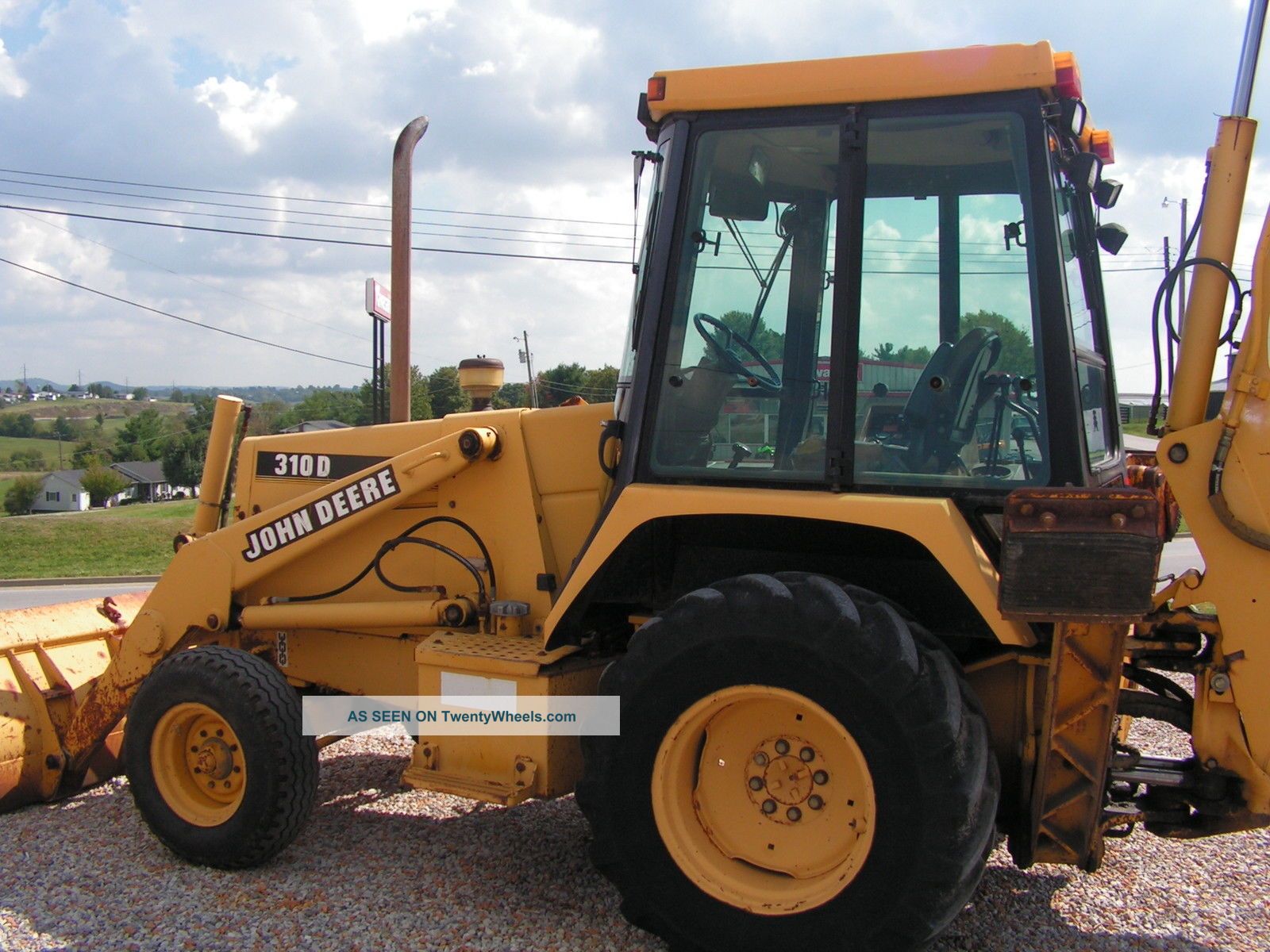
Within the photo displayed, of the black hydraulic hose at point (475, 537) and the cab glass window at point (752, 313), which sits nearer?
the cab glass window at point (752, 313)

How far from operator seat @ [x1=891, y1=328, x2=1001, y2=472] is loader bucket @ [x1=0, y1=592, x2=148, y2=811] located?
3.53 meters

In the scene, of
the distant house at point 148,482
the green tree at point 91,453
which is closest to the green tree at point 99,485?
the distant house at point 148,482

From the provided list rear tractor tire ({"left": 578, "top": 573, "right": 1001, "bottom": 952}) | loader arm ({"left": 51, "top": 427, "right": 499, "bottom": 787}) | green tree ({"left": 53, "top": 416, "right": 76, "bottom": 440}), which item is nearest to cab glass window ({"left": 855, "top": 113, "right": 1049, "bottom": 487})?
rear tractor tire ({"left": 578, "top": 573, "right": 1001, "bottom": 952})

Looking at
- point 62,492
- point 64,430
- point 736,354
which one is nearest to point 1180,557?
point 736,354

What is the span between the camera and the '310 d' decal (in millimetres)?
4770

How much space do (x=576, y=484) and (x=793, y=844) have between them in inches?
64.4

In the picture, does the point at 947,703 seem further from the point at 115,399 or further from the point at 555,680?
the point at 115,399

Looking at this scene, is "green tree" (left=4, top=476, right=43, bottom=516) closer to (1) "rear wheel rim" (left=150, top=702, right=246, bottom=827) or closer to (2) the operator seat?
(1) "rear wheel rim" (left=150, top=702, right=246, bottom=827)

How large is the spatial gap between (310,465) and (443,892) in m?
2.05

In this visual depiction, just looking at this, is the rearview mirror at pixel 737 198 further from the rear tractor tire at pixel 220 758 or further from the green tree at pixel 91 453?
the green tree at pixel 91 453

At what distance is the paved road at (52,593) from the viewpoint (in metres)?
14.0

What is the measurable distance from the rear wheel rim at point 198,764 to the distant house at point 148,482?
221ft

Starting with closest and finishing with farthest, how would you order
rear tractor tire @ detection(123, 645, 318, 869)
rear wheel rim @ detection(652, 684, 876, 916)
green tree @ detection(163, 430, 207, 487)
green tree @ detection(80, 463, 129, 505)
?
rear wheel rim @ detection(652, 684, 876, 916), rear tractor tire @ detection(123, 645, 318, 869), green tree @ detection(80, 463, 129, 505), green tree @ detection(163, 430, 207, 487)

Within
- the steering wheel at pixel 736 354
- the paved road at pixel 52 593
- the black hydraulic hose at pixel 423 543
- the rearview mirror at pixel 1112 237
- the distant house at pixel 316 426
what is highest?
the rearview mirror at pixel 1112 237
